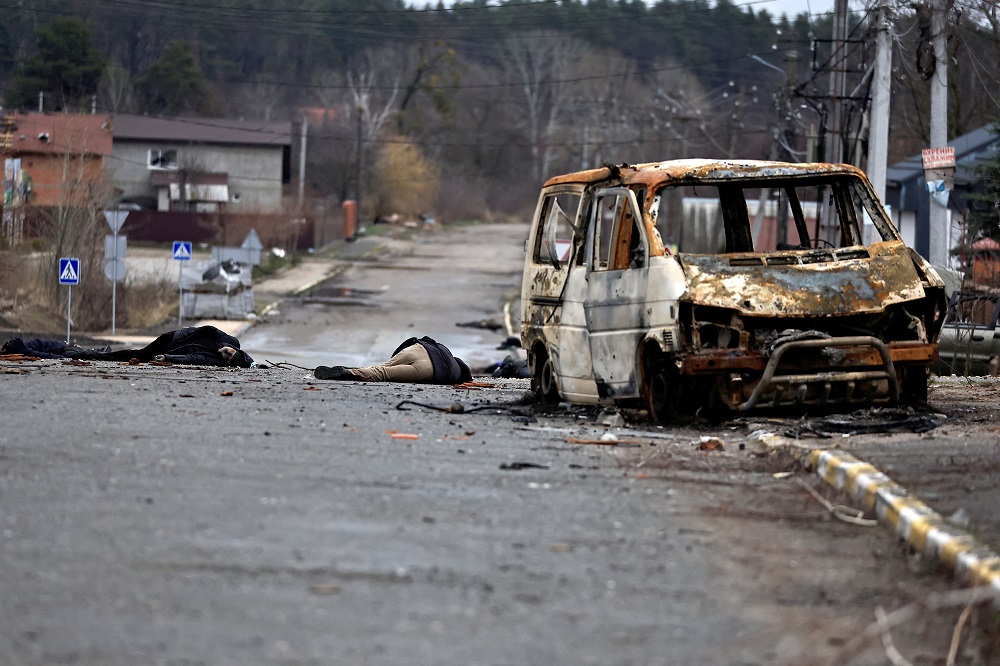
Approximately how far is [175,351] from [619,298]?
9.13 metres

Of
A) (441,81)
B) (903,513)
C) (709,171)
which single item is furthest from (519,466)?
(441,81)

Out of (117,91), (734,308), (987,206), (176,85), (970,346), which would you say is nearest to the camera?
(734,308)

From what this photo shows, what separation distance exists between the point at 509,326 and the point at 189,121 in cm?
5109

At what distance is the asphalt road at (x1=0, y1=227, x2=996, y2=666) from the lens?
197 inches

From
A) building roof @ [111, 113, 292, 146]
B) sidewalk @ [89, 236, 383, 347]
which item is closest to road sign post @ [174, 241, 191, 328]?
sidewalk @ [89, 236, 383, 347]

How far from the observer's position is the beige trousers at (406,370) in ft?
54.4

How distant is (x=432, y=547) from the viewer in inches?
252

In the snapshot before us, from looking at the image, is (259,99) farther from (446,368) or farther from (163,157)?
(446,368)

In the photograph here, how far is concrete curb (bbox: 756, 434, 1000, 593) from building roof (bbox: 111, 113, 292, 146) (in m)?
81.1

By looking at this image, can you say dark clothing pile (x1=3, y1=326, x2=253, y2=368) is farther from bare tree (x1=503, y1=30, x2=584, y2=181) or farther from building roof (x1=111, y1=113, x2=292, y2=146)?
bare tree (x1=503, y1=30, x2=584, y2=181)

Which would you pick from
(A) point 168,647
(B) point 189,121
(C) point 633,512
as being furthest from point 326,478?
(B) point 189,121

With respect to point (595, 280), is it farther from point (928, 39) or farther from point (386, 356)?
point (386, 356)

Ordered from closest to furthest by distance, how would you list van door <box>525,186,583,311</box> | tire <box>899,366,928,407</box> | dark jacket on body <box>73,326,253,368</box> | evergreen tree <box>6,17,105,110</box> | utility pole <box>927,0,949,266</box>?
1. tire <box>899,366,928,407</box>
2. van door <box>525,186,583,311</box>
3. dark jacket on body <box>73,326,253,368</box>
4. utility pole <box>927,0,949,266</box>
5. evergreen tree <box>6,17,105,110</box>

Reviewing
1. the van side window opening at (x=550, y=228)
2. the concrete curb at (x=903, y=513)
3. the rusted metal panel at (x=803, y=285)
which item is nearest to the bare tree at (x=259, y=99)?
the van side window opening at (x=550, y=228)
